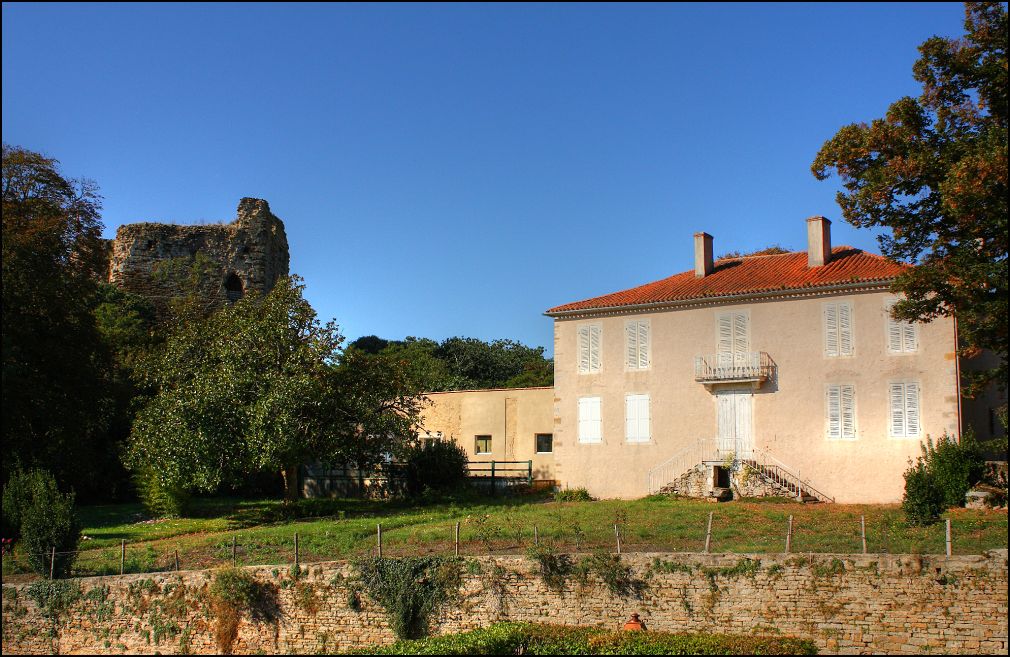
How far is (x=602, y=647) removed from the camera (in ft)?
44.7

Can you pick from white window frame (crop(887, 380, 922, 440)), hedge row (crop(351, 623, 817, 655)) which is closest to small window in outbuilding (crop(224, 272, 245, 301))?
white window frame (crop(887, 380, 922, 440))

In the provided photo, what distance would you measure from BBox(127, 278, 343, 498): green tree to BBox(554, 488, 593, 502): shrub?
800cm

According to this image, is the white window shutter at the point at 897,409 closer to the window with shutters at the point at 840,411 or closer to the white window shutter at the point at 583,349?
the window with shutters at the point at 840,411

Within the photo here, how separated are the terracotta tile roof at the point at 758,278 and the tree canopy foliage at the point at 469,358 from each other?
28.7 metres

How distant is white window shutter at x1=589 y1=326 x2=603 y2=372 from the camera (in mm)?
30969

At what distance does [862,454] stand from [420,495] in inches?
575

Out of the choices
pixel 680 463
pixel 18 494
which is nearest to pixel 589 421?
pixel 680 463

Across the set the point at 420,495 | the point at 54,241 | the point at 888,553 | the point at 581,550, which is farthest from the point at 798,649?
the point at 54,241

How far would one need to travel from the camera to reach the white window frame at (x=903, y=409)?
25328 millimetres

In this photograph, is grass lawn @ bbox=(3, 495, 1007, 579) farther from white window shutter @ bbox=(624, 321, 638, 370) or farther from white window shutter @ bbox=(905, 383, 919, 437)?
white window shutter @ bbox=(624, 321, 638, 370)

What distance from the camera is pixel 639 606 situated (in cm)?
1517

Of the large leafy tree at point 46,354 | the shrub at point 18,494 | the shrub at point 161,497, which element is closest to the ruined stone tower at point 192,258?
the large leafy tree at point 46,354

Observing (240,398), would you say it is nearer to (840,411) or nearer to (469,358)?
(840,411)

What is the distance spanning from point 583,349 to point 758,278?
6358 millimetres
